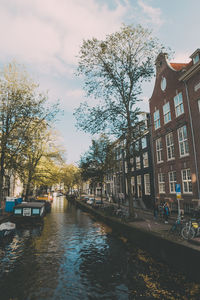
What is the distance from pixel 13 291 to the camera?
7180 mm

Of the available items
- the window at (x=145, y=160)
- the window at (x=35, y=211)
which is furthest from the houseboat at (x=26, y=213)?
the window at (x=145, y=160)

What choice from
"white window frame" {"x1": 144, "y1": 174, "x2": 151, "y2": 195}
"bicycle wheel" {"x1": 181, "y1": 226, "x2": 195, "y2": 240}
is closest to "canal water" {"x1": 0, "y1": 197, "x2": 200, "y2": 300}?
"bicycle wheel" {"x1": 181, "y1": 226, "x2": 195, "y2": 240}

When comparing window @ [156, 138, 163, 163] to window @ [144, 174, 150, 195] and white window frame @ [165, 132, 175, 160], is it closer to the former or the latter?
white window frame @ [165, 132, 175, 160]

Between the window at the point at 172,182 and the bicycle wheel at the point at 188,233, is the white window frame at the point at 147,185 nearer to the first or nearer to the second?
the window at the point at 172,182

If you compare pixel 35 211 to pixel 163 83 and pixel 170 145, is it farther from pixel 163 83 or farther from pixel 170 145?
pixel 163 83

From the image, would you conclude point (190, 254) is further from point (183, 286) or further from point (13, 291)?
point (13, 291)

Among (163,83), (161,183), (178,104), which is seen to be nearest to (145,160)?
(161,183)

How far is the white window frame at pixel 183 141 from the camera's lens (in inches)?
888

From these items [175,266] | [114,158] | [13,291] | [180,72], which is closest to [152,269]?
[175,266]

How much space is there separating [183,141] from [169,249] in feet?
47.9

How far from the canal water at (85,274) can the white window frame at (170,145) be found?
597 inches

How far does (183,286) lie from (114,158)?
92.5ft

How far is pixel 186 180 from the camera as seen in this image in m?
22.4

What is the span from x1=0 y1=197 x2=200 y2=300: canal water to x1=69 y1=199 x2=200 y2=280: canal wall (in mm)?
646
